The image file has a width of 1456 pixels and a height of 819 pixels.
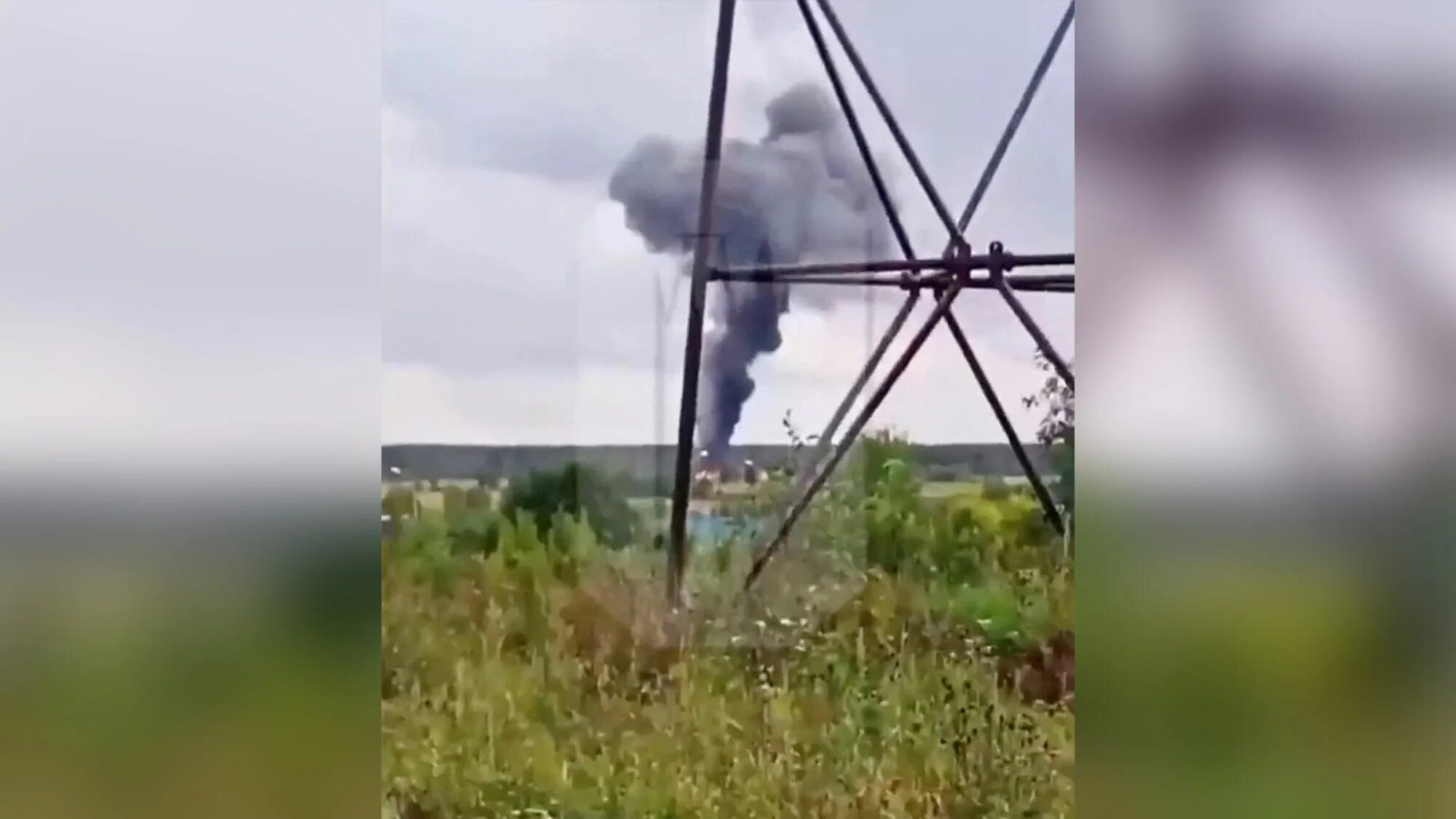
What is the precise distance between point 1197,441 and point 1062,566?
0.58 ft

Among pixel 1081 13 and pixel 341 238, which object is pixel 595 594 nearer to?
pixel 341 238

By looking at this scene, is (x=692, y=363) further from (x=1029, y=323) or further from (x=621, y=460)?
(x=1029, y=323)

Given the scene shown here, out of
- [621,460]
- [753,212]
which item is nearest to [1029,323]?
[753,212]

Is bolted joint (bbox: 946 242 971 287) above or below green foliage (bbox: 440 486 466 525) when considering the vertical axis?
above

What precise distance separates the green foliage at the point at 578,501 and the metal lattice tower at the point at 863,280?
2.1 inches

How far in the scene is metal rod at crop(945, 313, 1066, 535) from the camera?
3.63 ft

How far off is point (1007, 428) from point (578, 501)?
A: 0.43 m

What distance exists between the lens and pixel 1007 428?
3.69ft

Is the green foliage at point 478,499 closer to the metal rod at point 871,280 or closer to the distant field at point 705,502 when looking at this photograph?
the distant field at point 705,502

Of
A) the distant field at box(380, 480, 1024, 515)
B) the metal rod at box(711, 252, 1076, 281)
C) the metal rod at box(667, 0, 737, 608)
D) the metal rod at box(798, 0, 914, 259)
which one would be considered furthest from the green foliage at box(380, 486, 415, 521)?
the metal rod at box(798, 0, 914, 259)

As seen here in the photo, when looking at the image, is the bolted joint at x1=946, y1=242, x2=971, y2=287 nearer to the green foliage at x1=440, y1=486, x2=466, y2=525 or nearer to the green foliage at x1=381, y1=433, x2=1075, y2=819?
the green foliage at x1=381, y1=433, x2=1075, y2=819

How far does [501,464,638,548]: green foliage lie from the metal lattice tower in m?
0.05

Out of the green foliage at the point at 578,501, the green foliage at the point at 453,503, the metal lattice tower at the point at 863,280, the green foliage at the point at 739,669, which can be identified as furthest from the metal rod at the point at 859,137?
the green foliage at the point at 453,503

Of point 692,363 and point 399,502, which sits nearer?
point 399,502
